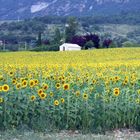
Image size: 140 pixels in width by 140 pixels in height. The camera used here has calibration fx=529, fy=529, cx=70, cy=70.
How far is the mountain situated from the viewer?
15425 centimetres

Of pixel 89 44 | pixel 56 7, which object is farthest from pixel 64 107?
pixel 56 7

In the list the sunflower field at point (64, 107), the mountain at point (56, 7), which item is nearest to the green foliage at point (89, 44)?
the sunflower field at point (64, 107)

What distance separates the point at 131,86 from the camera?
32.2 feet

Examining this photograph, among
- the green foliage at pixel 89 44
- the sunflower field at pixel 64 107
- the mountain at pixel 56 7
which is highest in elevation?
the mountain at pixel 56 7

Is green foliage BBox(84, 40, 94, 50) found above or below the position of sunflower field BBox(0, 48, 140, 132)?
above

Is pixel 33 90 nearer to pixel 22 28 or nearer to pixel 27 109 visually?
pixel 27 109

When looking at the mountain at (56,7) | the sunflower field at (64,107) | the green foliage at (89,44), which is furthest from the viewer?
the mountain at (56,7)

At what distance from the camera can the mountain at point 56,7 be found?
154m

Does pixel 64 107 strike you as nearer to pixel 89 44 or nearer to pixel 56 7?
pixel 89 44

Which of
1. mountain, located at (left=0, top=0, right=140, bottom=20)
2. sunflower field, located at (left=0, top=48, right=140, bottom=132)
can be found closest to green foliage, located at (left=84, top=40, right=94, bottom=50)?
sunflower field, located at (left=0, top=48, right=140, bottom=132)

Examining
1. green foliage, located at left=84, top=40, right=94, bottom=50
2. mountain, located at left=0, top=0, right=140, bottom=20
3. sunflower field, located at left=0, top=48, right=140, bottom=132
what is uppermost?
mountain, located at left=0, top=0, right=140, bottom=20

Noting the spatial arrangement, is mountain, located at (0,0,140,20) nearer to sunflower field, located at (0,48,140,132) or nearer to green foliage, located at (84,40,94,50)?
green foliage, located at (84,40,94,50)

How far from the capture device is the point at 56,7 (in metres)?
169

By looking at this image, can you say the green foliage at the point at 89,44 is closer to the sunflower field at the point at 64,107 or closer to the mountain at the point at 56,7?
the sunflower field at the point at 64,107
